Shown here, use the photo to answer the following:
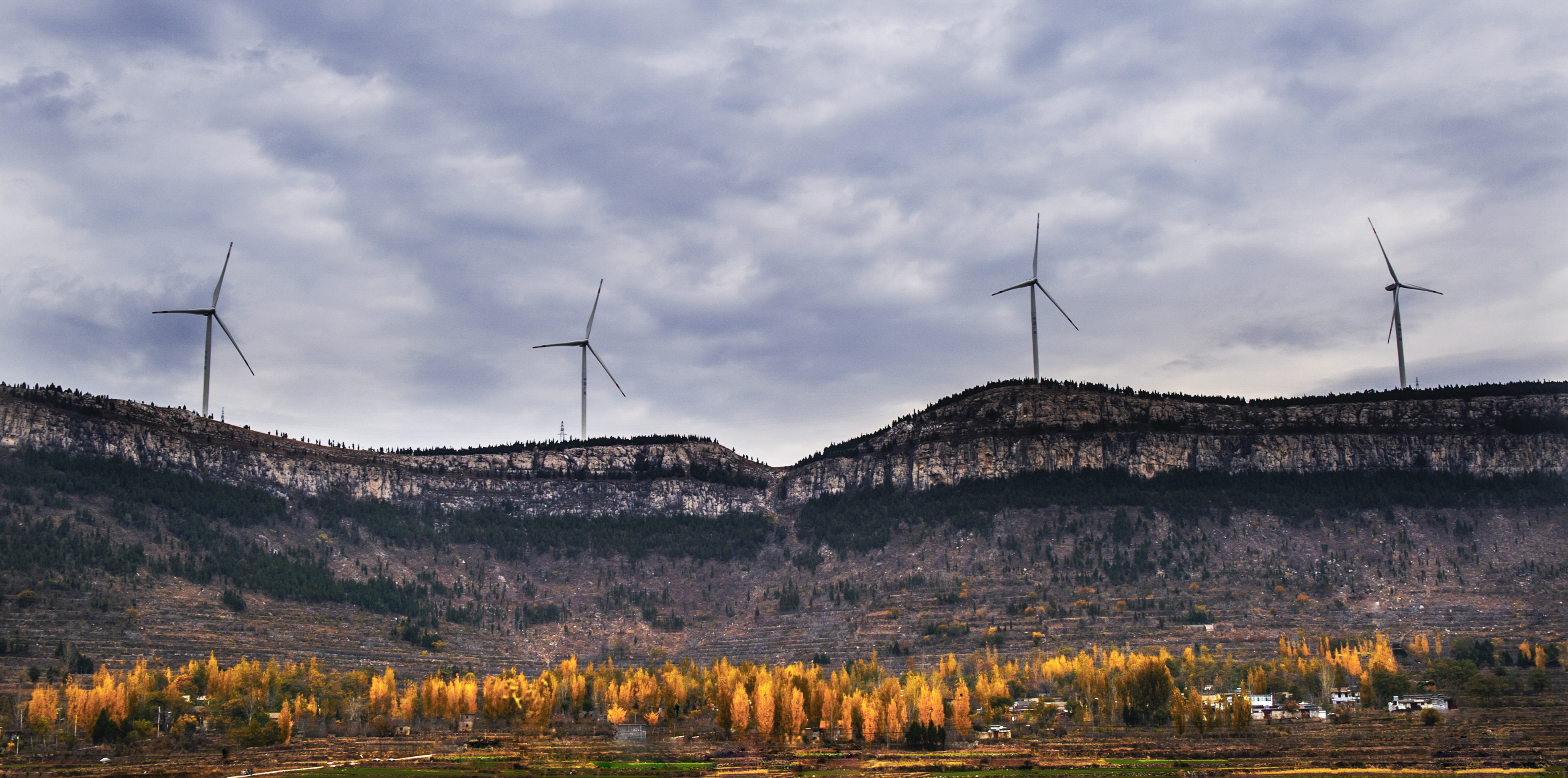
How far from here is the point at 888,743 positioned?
461ft

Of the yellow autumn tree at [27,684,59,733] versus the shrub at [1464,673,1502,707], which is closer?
the yellow autumn tree at [27,684,59,733]

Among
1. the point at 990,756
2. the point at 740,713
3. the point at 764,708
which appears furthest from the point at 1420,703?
the point at 740,713

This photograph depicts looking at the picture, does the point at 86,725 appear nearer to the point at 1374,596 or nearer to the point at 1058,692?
the point at 1058,692

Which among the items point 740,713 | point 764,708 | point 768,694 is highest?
point 768,694

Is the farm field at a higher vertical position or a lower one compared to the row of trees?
lower

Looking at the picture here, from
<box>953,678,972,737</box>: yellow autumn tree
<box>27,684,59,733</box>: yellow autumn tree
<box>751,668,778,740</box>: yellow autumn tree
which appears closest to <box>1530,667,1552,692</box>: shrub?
<box>953,678,972,737</box>: yellow autumn tree

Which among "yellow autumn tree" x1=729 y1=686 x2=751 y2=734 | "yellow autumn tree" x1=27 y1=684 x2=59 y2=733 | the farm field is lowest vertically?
the farm field

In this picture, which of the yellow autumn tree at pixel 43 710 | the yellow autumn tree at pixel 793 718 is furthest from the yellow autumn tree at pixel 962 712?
the yellow autumn tree at pixel 43 710

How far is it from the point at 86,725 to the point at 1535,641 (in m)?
166

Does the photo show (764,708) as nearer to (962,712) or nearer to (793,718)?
(793,718)

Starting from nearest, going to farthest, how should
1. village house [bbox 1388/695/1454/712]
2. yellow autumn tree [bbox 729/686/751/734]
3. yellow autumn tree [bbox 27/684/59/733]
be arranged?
yellow autumn tree [bbox 27/684/59/733] → yellow autumn tree [bbox 729/686/751/734] → village house [bbox 1388/695/1454/712]

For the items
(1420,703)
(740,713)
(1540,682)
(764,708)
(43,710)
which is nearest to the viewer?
(43,710)

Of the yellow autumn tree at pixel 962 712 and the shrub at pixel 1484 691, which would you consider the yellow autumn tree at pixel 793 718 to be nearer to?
the yellow autumn tree at pixel 962 712

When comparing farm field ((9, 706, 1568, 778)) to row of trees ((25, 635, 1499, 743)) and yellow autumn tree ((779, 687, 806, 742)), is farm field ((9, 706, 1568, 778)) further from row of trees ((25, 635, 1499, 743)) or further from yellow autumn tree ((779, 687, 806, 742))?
row of trees ((25, 635, 1499, 743))
